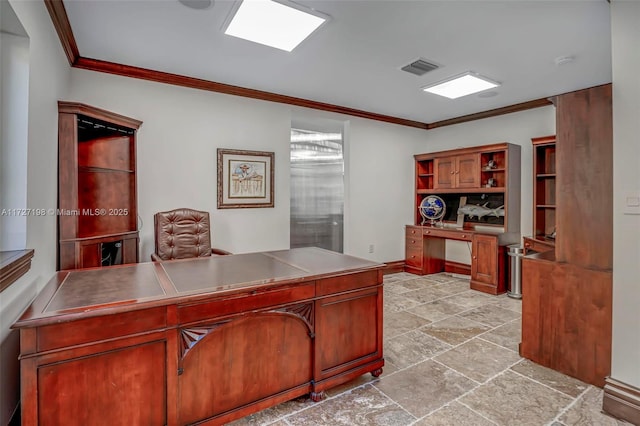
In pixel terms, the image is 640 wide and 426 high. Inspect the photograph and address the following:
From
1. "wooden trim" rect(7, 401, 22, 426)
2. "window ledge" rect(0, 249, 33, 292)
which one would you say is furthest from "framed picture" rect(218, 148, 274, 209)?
"wooden trim" rect(7, 401, 22, 426)

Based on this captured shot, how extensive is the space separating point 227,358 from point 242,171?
8.99 feet

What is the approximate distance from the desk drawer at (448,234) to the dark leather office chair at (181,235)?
340 cm

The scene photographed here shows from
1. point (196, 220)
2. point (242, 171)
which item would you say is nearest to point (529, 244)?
point (242, 171)

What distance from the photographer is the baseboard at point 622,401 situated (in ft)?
6.12

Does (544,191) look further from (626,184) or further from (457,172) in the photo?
(626,184)

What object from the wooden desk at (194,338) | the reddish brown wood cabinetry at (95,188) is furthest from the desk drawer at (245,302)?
the reddish brown wood cabinetry at (95,188)

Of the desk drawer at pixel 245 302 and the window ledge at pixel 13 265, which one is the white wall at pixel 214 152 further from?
the desk drawer at pixel 245 302

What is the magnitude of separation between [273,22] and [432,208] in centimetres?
393

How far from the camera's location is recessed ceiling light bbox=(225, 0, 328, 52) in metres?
2.31

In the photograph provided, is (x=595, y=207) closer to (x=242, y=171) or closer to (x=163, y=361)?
(x=163, y=361)

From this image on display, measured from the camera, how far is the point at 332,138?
5.41m

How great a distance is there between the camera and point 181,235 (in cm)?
330

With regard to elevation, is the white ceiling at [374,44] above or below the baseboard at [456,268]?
above

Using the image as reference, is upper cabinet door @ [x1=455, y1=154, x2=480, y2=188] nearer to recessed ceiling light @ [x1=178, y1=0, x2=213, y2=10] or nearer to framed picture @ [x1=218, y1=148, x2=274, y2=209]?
framed picture @ [x1=218, y1=148, x2=274, y2=209]
